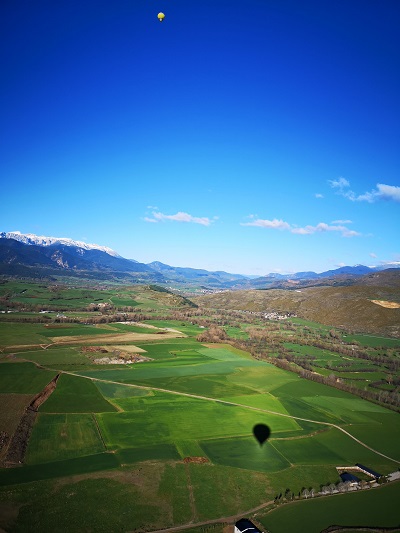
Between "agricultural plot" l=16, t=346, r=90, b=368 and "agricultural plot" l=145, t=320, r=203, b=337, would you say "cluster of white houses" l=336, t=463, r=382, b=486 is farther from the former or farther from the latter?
"agricultural plot" l=145, t=320, r=203, b=337

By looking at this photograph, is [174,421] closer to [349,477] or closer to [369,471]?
[349,477]

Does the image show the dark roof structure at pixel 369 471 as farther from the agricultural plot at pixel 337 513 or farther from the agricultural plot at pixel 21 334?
the agricultural plot at pixel 21 334

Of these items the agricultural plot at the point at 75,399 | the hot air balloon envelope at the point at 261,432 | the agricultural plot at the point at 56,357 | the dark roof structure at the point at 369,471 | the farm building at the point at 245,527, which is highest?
the farm building at the point at 245,527

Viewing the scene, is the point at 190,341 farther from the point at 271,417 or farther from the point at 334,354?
the point at 271,417

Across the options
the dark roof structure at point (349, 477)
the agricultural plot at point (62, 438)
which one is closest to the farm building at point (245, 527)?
the dark roof structure at point (349, 477)

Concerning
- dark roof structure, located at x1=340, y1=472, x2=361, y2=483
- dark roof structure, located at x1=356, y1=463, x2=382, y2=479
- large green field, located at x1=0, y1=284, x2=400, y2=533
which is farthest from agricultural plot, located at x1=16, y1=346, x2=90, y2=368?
dark roof structure, located at x1=356, y1=463, x2=382, y2=479

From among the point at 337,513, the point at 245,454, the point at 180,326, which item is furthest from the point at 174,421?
the point at 180,326
